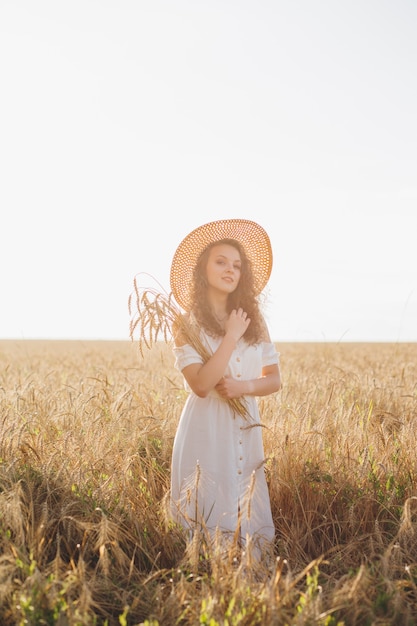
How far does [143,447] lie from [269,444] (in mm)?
870

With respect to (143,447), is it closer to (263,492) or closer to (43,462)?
(43,462)

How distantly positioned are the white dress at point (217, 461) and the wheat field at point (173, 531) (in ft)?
0.49

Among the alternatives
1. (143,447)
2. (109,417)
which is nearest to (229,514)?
(143,447)

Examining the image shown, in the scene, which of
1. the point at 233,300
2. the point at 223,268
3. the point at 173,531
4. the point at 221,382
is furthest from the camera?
the point at 233,300

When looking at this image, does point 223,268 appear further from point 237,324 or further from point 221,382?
point 221,382

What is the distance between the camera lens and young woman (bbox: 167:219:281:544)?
295cm

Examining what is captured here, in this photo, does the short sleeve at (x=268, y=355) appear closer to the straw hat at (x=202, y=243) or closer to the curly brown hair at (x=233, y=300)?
the curly brown hair at (x=233, y=300)

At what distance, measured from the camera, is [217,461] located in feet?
9.95

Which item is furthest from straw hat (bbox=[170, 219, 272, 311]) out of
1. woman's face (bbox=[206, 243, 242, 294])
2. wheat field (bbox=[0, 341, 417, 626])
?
wheat field (bbox=[0, 341, 417, 626])

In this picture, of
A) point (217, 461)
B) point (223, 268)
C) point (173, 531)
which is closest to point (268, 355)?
point (223, 268)

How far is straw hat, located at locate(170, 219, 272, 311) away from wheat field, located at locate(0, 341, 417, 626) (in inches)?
19.9

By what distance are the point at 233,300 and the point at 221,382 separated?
0.58 m

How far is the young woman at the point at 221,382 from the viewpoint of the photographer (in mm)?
2953

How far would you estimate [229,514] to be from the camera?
117 inches
